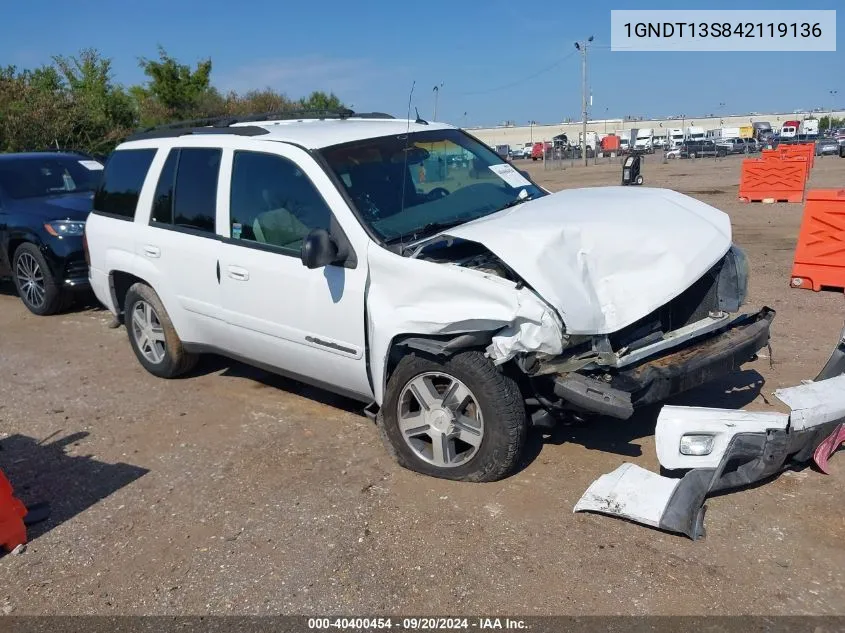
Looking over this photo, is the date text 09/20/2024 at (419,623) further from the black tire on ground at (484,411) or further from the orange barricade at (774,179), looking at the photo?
the orange barricade at (774,179)

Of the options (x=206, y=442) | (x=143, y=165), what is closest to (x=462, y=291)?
(x=206, y=442)

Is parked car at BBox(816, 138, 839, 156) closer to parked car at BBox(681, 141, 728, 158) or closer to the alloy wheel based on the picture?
parked car at BBox(681, 141, 728, 158)

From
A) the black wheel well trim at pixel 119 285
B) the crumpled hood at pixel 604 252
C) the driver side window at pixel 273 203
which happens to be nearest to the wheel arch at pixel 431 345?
the crumpled hood at pixel 604 252

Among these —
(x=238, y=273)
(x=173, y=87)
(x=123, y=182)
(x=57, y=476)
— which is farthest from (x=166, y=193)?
(x=173, y=87)

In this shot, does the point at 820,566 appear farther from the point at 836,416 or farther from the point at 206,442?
the point at 206,442

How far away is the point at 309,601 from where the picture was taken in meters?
3.07

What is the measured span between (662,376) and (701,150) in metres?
48.9

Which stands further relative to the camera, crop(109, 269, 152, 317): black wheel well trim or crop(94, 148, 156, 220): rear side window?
crop(109, 269, 152, 317): black wheel well trim

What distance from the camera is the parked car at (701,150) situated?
157 ft

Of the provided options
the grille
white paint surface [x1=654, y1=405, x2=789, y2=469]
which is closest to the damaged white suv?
the grille

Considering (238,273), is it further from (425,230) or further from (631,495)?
(631,495)

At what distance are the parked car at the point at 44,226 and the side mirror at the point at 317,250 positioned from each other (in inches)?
204

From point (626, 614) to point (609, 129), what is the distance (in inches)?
4739

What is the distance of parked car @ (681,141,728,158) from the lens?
47938 mm
